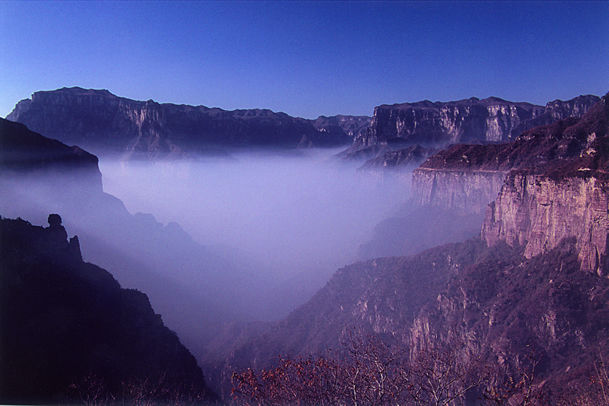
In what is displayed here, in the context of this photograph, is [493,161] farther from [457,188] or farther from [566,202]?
[566,202]

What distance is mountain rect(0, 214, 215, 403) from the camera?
1958 centimetres

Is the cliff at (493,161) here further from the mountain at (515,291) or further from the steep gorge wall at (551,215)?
the steep gorge wall at (551,215)

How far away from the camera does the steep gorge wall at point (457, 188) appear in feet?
302

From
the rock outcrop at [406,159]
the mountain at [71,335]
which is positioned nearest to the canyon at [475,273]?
the mountain at [71,335]

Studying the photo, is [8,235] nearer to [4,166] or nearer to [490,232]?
[4,166]

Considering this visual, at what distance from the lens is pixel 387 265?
78.3 meters

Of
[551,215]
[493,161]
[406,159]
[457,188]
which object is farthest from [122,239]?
[406,159]

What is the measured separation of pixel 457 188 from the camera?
10706 cm

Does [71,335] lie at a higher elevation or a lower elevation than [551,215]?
lower

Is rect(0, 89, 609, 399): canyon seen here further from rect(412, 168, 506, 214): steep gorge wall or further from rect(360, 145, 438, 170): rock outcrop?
rect(360, 145, 438, 170): rock outcrop

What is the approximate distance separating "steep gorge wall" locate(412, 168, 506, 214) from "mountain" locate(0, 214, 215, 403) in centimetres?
8232

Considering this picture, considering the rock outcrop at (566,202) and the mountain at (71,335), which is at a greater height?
the rock outcrop at (566,202)

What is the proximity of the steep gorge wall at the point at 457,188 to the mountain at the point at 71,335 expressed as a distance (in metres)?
82.3

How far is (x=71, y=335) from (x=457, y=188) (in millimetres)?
102553
